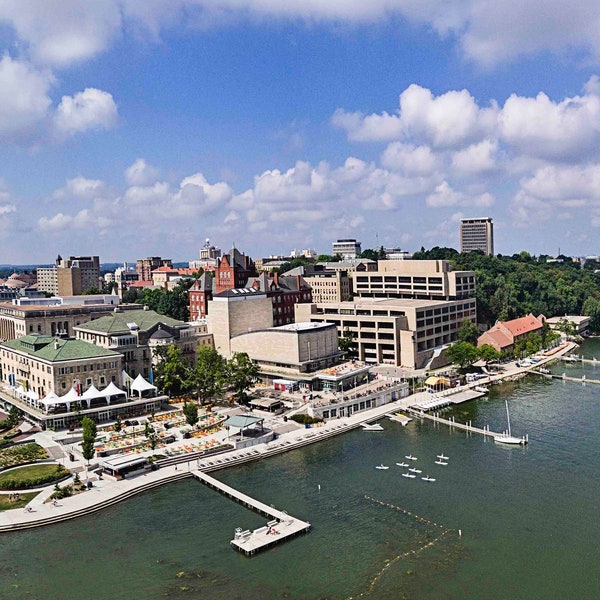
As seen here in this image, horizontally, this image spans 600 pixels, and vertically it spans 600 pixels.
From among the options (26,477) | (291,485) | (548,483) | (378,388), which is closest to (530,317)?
(378,388)

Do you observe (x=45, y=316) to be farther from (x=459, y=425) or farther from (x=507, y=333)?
(x=507, y=333)

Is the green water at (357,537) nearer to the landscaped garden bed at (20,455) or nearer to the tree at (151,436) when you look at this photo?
the tree at (151,436)

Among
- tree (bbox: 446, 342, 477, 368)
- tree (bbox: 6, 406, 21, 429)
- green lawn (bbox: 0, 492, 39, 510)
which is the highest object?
tree (bbox: 446, 342, 477, 368)

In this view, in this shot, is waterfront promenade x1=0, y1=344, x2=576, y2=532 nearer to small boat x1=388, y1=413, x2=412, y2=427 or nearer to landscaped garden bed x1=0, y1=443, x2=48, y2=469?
small boat x1=388, y1=413, x2=412, y2=427

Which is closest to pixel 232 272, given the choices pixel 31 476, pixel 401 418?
pixel 401 418

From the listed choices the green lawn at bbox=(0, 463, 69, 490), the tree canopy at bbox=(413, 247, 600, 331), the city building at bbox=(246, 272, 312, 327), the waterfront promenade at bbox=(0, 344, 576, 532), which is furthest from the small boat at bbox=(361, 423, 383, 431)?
the tree canopy at bbox=(413, 247, 600, 331)
